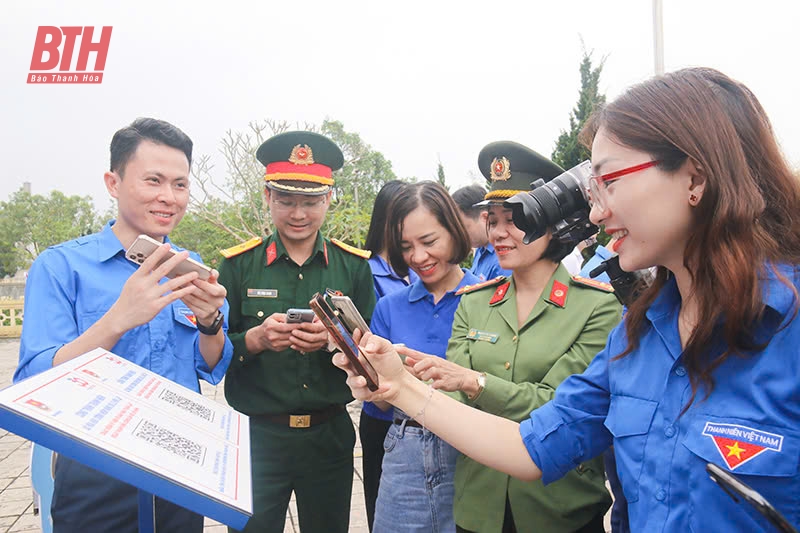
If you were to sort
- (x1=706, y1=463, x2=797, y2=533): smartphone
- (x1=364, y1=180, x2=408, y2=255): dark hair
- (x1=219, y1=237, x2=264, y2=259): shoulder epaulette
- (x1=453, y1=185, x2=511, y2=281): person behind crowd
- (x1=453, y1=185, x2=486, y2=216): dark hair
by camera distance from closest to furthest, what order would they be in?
1. (x1=706, y1=463, x2=797, y2=533): smartphone
2. (x1=219, y1=237, x2=264, y2=259): shoulder epaulette
3. (x1=364, y1=180, x2=408, y2=255): dark hair
4. (x1=453, y1=185, x2=511, y2=281): person behind crowd
5. (x1=453, y1=185, x2=486, y2=216): dark hair

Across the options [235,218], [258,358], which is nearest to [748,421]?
[258,358]

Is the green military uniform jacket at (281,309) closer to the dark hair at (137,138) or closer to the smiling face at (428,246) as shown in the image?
the smiling face at (428,246)

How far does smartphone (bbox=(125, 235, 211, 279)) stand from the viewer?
65.9 inches

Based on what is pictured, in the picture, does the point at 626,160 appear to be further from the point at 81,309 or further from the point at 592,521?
the point at 81,309

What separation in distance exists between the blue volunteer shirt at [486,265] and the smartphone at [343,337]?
9.34 ft

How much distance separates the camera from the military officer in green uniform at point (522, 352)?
1722mm

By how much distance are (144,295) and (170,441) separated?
2.15ft

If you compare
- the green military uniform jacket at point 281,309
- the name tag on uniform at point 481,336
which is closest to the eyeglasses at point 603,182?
the name tag on uniform at point 481,336

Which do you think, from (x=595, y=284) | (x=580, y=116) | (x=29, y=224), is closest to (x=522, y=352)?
(x=595, y=284)

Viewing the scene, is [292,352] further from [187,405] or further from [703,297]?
[703,297]

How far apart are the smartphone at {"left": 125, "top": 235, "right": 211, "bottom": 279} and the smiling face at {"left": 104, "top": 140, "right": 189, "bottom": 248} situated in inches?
11.2

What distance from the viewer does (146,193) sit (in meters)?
1.97

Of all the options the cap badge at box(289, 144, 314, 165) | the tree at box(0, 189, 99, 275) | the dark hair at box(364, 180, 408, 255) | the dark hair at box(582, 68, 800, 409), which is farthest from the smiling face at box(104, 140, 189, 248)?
the tree at box(0, 189, 99, 275)

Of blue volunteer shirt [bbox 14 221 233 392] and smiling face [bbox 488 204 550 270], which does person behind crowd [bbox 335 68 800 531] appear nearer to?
smiling face [bbox 488 204 550 270]
